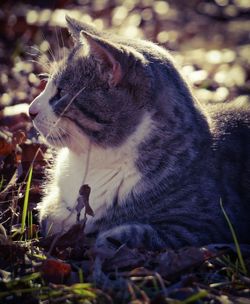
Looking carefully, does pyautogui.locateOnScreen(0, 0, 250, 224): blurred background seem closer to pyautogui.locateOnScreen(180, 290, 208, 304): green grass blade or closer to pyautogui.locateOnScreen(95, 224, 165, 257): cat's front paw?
pyautogui.locateOnScreen(95, 224, 165, 257): cat's front paw

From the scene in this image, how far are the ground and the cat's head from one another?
0.89 feet

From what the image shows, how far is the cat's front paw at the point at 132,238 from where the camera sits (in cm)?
290

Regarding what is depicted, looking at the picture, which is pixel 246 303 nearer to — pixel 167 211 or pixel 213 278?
pixel 213 278

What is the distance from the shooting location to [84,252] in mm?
2779

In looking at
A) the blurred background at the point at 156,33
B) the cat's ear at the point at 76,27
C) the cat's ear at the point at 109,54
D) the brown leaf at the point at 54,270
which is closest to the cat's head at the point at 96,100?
the cat's ear at the point at 109,54

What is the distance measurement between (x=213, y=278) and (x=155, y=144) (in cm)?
77

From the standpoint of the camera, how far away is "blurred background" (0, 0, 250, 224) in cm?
394

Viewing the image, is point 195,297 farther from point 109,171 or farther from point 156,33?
point 156,33

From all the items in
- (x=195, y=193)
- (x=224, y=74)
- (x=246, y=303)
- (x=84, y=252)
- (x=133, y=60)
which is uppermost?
(x=224, y=74)

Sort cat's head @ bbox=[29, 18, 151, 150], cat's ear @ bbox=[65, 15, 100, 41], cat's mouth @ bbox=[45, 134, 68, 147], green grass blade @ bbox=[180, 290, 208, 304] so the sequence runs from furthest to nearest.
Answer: cat's ear @ bbox=[65, 15, 100, 41] → cat's mouth @ bbox=[45, 134, 68, 147] → cat's head @ bbox=[29, 18, 151, 150] → green grass blade @ bbox=[180, 290, 208, 304]

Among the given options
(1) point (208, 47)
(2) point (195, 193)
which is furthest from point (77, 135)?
(1) point (208, 47)

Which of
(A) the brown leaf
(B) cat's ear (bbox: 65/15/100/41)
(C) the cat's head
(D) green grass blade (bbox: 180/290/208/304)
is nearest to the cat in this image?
(C) the cat's head

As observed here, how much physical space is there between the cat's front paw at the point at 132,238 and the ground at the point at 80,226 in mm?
90

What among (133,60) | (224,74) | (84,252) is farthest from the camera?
(224,74)
